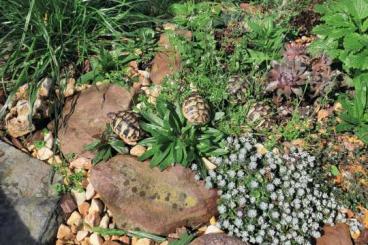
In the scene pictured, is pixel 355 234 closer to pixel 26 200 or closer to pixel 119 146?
pixel 119 146

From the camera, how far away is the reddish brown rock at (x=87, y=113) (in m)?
4.33

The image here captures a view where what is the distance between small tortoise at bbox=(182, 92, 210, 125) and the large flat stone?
1.25 metres

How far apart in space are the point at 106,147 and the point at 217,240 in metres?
1.26

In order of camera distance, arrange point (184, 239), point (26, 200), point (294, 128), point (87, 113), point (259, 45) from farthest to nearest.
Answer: point (259, 45) → point (87, 113) → point (294, 128) → point (26, 200) → point (184, 239)

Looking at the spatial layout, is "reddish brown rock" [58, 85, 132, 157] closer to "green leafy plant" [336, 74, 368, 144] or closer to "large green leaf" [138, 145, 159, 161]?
"large green leaf" [138, 145, 159, 161]

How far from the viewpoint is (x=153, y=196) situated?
3.87 m

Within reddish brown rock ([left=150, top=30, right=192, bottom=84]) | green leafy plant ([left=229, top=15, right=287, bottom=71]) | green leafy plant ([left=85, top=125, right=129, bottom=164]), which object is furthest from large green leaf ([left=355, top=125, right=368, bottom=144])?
green leafy plant ([left=85, top=125, right=129, bottom=164])

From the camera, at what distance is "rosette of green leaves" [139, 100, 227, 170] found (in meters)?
3.94

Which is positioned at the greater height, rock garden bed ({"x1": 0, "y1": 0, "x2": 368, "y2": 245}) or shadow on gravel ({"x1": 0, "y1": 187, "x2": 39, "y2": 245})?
rock garden bed ({"x1": 0, "y1": 0, "x2": 368, "y2": 245})

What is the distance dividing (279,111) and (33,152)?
2221 millimetres

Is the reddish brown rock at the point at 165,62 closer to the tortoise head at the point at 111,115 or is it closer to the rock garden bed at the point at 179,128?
the rock garden bed at the point at 179,128

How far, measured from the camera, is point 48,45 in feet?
14.7

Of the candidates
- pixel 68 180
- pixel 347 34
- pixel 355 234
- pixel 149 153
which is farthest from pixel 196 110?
pixel 355 234

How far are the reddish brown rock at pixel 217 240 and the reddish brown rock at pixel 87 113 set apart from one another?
50.7 inches
